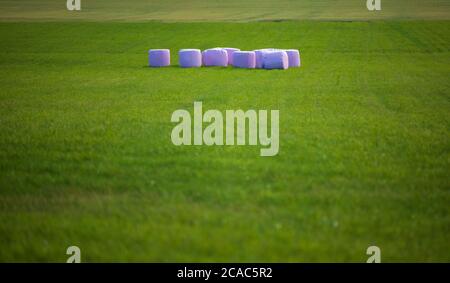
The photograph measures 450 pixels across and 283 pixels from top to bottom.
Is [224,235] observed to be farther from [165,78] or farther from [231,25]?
[231,25]

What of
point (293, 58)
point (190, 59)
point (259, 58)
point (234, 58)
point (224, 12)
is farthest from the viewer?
point (224, 12)

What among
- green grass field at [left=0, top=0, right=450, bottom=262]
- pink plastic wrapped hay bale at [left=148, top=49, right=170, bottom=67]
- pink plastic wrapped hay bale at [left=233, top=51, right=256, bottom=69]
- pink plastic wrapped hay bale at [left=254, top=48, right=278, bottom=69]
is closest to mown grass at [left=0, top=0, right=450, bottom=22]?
pink plastic wrapped hay bale at [left=148, top=49, right=170, bottom=67]

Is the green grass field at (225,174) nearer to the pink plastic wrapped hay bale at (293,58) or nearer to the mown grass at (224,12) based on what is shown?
the pink plastic wrapped hay bale at (293,58)

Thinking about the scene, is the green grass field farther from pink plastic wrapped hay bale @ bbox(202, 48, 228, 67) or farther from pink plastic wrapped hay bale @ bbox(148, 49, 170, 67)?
pink plastic wrapped hay bale @ bbox(202, 48, 228, 67)

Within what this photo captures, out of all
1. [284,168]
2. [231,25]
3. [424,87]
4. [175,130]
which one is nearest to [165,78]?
[424,87]

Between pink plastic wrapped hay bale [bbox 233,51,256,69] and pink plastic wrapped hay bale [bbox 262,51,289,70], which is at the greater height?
pink plastic wrapped hay bale [bbox 233,51,256,69]

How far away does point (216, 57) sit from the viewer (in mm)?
34344

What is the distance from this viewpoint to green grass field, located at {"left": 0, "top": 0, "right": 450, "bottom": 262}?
26.0ft

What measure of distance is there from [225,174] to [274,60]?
2200 centimetres

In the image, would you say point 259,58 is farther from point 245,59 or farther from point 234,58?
point 234,58

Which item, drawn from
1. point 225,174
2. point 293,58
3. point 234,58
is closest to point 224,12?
point 293,58

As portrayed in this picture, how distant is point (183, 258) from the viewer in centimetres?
737

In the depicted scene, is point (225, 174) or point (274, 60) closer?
point (225, 174)

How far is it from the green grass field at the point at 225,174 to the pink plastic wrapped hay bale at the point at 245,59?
17.6 ft
